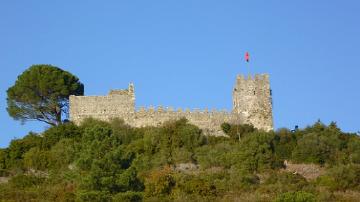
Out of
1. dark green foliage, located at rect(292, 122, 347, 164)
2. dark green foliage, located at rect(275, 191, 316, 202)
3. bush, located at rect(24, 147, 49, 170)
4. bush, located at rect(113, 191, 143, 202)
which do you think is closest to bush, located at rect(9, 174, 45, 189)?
bush, located at rect(24, 147, 49, 170)

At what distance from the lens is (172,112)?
61219mm

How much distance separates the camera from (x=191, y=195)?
52969mm

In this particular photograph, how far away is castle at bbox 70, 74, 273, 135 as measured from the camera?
199 ft

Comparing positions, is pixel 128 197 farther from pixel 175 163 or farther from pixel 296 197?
pixel 175 163

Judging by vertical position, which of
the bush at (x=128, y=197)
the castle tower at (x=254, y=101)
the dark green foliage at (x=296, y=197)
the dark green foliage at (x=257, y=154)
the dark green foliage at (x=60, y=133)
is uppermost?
the castle tower at (x=254, y=101)

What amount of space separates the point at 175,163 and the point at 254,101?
17.1ft

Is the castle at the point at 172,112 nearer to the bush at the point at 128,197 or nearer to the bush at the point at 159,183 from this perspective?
the bush at the point at 159,183

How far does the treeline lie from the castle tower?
80 cm

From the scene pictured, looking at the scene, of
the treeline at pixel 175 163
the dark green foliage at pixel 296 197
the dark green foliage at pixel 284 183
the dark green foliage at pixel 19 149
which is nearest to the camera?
the dark green foliage at pixel 296 197

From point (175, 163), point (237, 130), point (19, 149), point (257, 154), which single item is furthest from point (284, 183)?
point (19, 149)

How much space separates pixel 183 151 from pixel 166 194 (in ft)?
18.5

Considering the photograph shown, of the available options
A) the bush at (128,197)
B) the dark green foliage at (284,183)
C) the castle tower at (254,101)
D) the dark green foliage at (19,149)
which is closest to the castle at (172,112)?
the castle tower at (254,101)

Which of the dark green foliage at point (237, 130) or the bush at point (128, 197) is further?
the dark green foliage at point (237, 130)

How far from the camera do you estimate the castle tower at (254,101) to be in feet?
201
